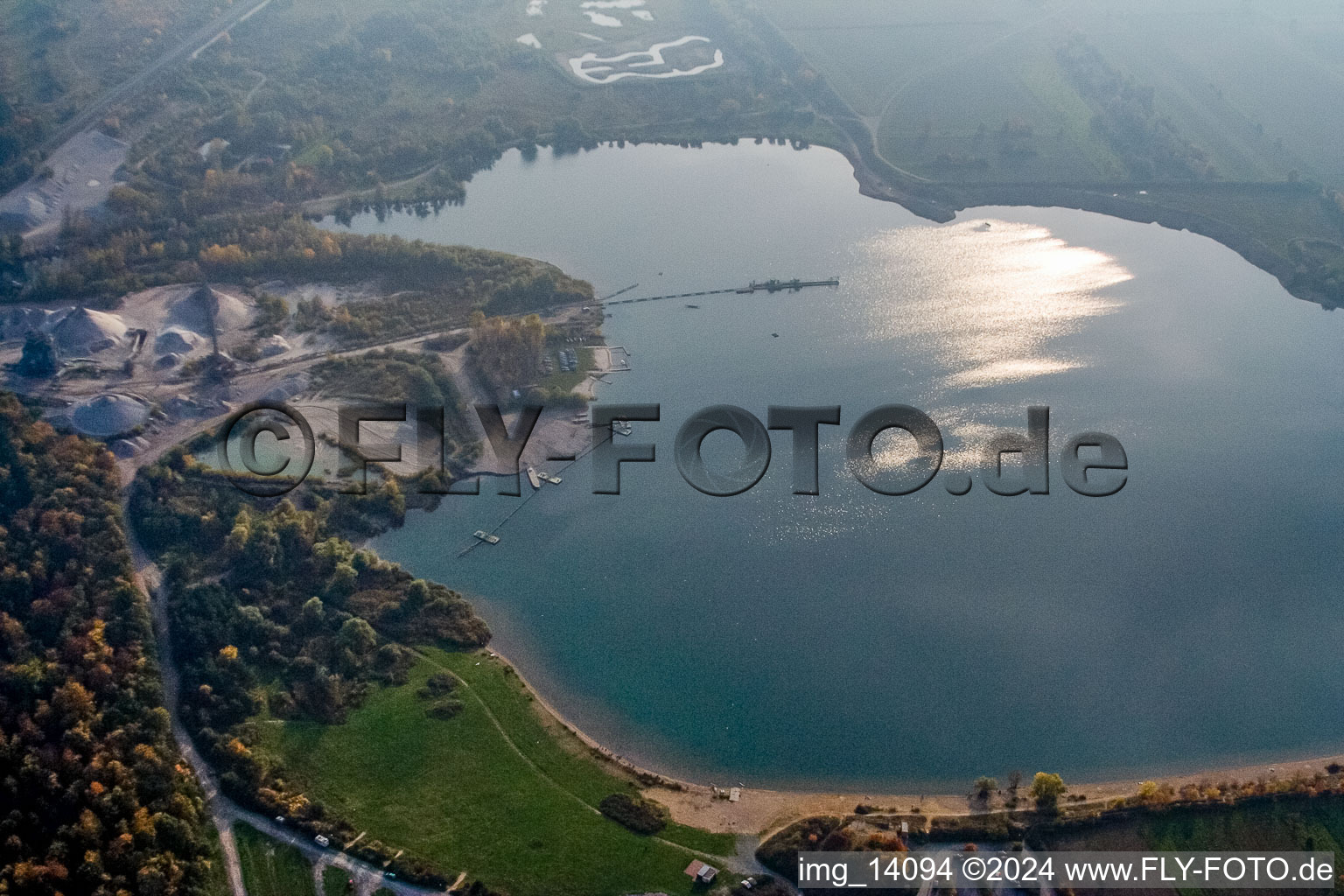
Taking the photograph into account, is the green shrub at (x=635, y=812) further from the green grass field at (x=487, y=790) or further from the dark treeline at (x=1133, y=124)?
the dark treeline at (x=1133, y=124)

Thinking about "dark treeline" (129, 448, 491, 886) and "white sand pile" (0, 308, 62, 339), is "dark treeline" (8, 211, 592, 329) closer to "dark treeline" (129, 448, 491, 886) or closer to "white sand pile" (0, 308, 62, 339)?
"white sand pile" (0, 308, 62, 339)

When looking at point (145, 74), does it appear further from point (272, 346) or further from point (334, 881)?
point (334, 881)

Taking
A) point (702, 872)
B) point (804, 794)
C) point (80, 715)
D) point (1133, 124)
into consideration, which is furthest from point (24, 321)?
point (1133, 124)

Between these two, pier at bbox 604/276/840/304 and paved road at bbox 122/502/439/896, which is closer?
paved road at bbox 122/502/439/896

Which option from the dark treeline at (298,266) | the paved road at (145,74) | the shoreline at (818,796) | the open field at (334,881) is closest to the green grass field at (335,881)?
the open field at (334,881)

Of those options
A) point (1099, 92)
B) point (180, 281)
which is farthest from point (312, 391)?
point (1099, 92)

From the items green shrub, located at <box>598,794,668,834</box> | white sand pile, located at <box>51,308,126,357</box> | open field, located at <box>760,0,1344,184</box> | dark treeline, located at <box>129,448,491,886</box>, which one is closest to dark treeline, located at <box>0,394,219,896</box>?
dark treeline, located at <box>129,448,491,886</box>
